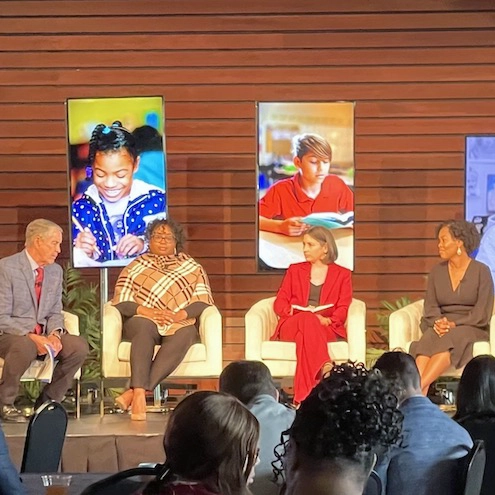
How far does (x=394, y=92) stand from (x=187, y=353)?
8.58 feet

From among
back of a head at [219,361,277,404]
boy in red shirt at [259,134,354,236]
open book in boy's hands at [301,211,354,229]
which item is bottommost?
back of a head at [219,361,277,404]

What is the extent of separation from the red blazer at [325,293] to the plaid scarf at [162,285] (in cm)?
47

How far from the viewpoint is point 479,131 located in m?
7.61

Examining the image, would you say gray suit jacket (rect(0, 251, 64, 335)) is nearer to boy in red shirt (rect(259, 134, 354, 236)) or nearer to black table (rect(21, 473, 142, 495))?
boy in red shirt (rect(259, 134, 354, 236))

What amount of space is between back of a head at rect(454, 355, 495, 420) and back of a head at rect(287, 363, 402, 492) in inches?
61.0

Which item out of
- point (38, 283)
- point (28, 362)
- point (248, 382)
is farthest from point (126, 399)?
point (248, 382)

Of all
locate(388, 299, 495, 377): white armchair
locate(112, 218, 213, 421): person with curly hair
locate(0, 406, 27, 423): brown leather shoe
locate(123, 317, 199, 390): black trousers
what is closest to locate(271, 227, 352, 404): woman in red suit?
locate(388, 299, 495, 377): white armchair

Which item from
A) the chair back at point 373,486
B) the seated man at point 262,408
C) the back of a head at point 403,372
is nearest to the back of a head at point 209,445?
the chair back at point 373,486

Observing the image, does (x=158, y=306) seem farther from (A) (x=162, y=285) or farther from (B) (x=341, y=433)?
(B) (x=341, y=433)

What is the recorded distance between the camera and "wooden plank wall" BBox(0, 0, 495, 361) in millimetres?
7562

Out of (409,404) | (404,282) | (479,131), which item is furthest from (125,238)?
(409,404)

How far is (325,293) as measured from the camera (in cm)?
658

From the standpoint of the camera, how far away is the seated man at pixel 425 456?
2.83 meters

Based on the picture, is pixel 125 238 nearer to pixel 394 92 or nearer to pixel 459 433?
pixel 394 92
